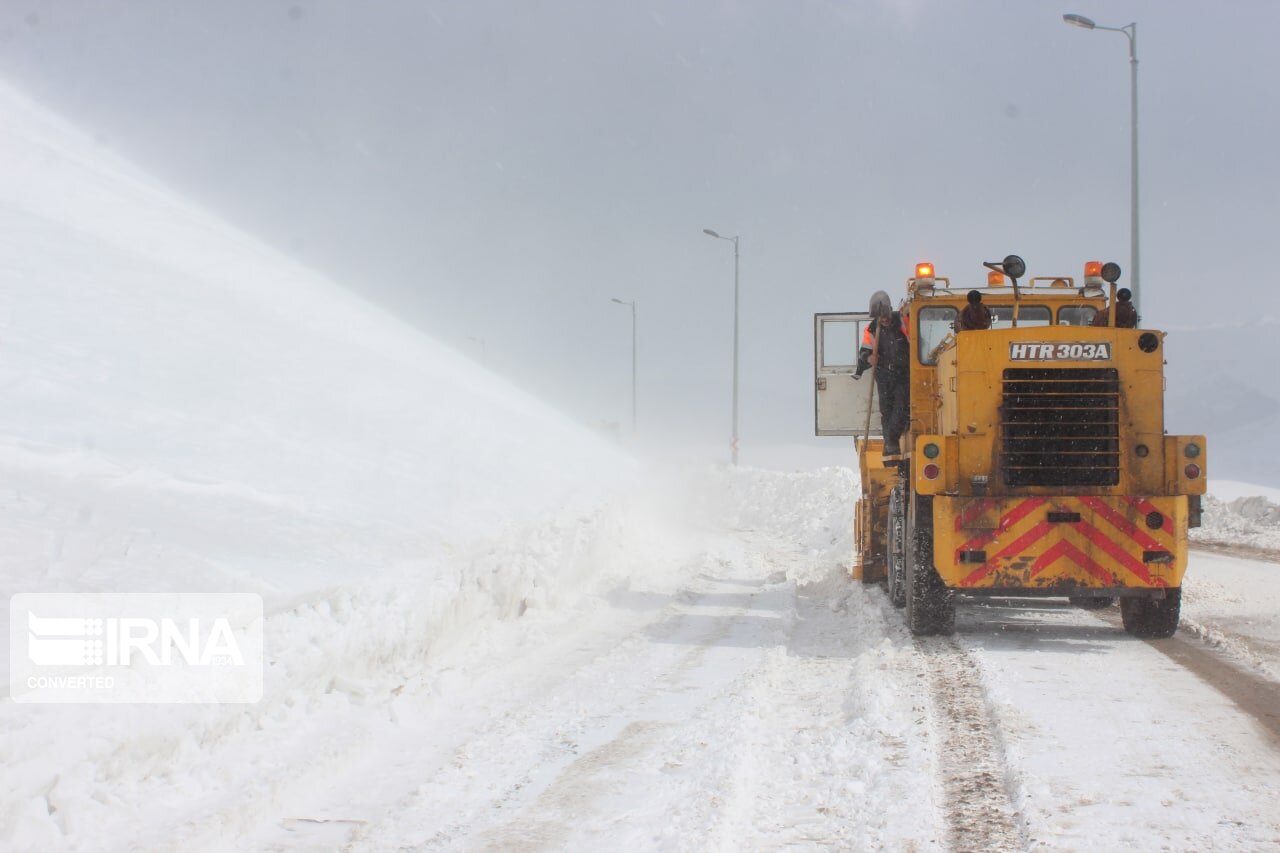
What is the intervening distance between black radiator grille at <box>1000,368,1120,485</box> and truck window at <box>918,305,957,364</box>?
5.12 ft

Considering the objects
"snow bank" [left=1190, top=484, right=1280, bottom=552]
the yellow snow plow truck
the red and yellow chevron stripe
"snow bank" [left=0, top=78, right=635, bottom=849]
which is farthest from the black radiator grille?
"snow bank" [left=1190, top=484, right=1280, bottom=552]

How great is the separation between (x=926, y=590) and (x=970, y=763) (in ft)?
11.5

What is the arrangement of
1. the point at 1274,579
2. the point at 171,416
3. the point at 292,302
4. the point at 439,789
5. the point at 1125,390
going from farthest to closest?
the point at 292,302, the point at 1274,579, the point at 171,416, the point at 1125,390, the point at 439,789

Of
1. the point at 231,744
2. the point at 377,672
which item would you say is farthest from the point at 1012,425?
the point at 231,744

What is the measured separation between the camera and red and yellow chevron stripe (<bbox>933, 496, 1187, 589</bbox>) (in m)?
7.73

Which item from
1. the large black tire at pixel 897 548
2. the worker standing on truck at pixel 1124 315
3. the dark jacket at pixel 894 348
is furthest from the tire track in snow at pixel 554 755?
the worker standing on truck at pixel 1124 315

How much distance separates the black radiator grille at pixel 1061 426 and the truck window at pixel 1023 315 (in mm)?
1682

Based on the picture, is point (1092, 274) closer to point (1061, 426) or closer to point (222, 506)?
point (1061, 426)

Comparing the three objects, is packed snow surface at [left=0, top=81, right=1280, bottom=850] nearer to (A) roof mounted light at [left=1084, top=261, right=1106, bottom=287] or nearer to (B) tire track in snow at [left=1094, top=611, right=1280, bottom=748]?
(B) tire track in snow at [left=1094, top=611, right=1280, bottom=748]

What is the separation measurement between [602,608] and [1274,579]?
7733 millimetres

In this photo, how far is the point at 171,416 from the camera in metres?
9.27

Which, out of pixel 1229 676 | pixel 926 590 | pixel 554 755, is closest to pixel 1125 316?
pixel 926 590

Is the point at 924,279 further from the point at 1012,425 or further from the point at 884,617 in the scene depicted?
the point at 884,617

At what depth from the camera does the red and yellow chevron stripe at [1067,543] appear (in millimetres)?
7734
